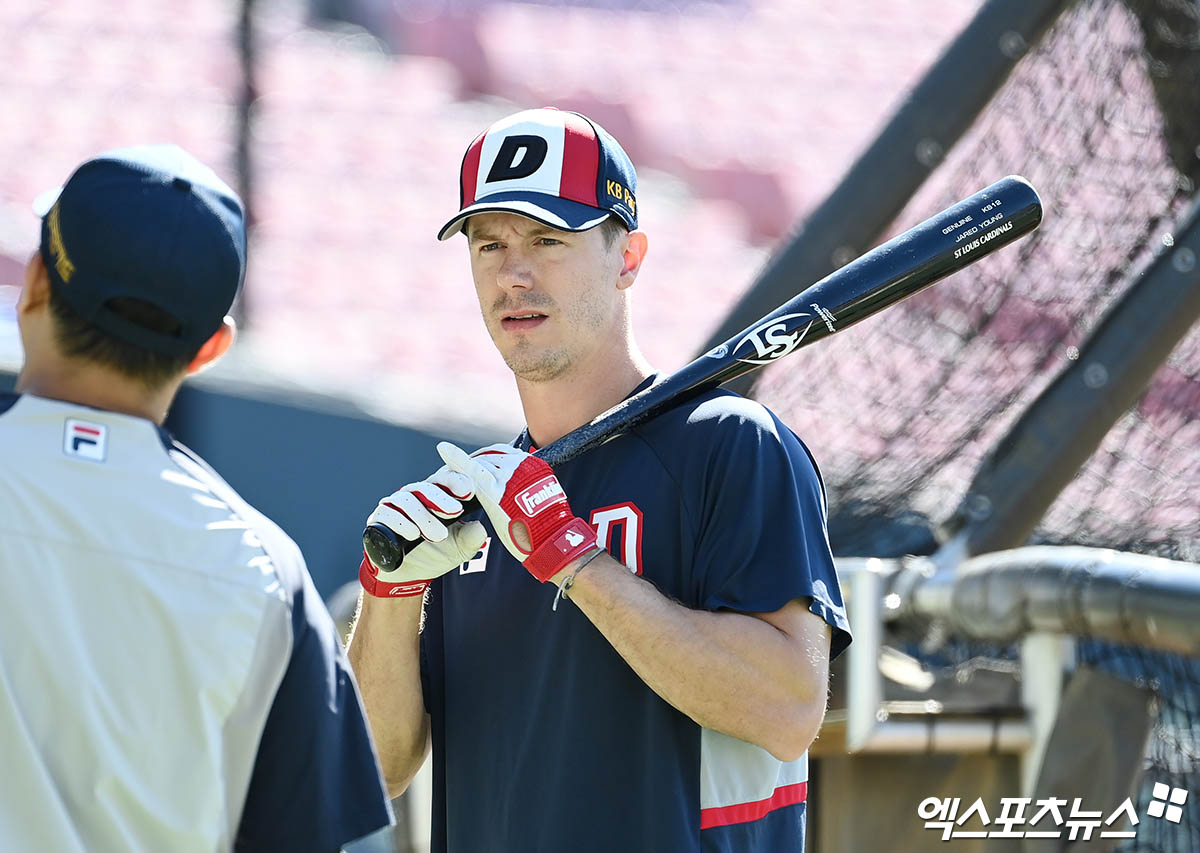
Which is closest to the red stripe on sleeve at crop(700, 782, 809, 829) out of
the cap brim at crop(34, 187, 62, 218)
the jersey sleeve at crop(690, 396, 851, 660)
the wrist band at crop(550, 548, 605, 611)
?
the jersey sleeve at crop(690, 396, 851, 660)

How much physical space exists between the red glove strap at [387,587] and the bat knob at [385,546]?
0.08 m

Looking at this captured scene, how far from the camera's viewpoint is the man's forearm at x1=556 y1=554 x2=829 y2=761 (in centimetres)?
143

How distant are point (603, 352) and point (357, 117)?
240 inches

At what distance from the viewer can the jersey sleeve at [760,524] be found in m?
1.46

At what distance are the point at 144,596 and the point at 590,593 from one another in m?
0.44

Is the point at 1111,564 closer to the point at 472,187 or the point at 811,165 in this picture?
the point at 472,187

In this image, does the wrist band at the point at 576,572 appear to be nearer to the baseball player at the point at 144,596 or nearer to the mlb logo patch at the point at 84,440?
the baseball player at the point at 144,596

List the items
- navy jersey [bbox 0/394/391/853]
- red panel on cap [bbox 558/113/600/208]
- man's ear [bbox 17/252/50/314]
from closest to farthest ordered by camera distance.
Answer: navy jersey [bbox 0/394/391/853] → man's ear [bbox 17/252/50/314] → red panel on cap [bbox 558/113/600/208]

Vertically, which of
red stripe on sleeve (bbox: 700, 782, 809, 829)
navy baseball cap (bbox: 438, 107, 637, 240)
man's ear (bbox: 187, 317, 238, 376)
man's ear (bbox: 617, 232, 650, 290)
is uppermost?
navy baseball cap (bbox: 438, 107, 637, 240)

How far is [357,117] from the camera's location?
7.49 metres

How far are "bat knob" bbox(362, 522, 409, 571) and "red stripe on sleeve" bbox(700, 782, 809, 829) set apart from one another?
40 centimetres

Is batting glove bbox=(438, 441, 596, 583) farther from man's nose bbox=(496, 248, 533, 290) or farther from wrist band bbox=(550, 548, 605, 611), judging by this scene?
man's nose bbox=(496, 248, 533, 290)

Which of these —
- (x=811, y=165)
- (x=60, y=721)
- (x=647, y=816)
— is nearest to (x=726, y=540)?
(x=647, y=816)

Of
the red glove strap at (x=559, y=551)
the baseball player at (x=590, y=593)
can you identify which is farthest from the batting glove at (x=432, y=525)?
the red glove strap at (x=559, y=551)
